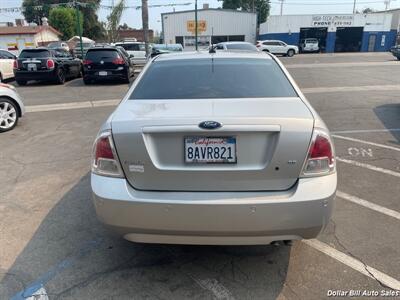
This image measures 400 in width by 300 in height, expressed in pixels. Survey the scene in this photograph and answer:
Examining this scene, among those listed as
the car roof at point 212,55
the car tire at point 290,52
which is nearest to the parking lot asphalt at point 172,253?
the car roof at point 212,55

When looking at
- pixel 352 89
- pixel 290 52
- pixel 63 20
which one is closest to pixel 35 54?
pixel 352 89

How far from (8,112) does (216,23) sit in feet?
151

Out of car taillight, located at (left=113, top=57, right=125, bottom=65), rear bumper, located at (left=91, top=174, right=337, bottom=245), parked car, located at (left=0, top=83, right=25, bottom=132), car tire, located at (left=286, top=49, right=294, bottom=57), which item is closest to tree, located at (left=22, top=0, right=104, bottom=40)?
car tire, located at (left=286, top=49, right=294, bottom=57)

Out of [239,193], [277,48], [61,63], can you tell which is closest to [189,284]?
[239,193]

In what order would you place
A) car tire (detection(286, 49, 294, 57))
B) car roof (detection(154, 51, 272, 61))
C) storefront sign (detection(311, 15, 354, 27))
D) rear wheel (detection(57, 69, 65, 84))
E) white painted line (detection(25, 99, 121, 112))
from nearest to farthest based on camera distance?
1. car roof (detection(154, 51, 272, 61))
2. white painted line (detection(25, 99, 121, 112))
3. rear wheel (detection(57, 69, 65, 84))
4. car tire (detection(286, 49, 294, 57))
5. storefront sign (detection(311, 15, 354, 27))

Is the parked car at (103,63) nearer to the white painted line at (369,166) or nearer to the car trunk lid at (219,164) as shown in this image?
the white painted line at (369,166)

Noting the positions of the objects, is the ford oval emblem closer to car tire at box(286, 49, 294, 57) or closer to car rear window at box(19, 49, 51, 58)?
car rear window at box(19, 49, 51, 58)

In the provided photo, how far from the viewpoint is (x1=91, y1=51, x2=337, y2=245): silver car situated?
2521 millimetres

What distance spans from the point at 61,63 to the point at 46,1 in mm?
63002

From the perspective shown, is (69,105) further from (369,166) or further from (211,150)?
(211,150)

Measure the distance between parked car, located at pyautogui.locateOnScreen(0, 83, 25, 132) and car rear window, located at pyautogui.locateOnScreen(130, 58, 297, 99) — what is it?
204 inches

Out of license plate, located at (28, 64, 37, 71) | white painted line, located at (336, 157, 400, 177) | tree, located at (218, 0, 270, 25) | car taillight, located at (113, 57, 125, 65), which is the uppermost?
tree, located at (218, 0, 270, 25)

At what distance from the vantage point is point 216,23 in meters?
50.4

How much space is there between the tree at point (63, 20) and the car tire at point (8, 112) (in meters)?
55.2
